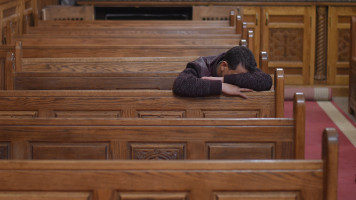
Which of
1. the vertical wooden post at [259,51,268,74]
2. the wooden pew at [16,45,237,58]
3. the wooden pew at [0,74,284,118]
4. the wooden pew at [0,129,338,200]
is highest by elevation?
the wooden pew at [16,45,237,58]

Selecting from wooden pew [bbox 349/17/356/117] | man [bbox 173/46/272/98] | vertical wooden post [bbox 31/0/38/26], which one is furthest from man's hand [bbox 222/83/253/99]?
vertical wooden post [bbox 31/0/38/26]

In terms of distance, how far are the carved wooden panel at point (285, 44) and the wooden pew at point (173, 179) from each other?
249 inches

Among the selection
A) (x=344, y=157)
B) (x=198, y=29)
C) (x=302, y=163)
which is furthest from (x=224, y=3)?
(x=302, y=163)

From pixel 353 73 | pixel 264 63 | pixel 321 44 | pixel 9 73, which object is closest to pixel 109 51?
pixel 9 73

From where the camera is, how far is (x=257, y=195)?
200cm

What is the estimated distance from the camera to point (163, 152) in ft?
9.27

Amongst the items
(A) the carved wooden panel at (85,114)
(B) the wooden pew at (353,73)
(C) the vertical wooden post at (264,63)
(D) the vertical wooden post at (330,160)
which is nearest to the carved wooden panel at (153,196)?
(D) the vertical wooden post at (330,160)

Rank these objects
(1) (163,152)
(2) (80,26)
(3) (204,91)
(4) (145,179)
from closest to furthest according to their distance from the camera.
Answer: (4) (145,179) < (1) (163,152) < (3) (204,91) < (2) (80,26)

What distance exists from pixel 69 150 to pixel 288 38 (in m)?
5.76

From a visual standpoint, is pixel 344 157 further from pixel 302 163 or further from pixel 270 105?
pixel 302 163

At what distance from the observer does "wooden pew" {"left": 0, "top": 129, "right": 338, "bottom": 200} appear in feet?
6.42

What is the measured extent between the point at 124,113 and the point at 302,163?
5.67 ft

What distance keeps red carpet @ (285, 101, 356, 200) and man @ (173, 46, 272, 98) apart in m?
1.14

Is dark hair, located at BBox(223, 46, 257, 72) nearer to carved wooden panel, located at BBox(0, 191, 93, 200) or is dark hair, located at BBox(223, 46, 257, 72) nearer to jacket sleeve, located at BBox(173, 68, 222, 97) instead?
jacket sleeve, located at BBox(173, 68, 222, 97)
